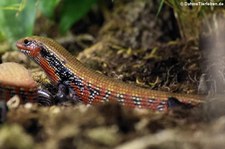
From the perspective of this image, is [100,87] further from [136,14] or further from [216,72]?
[136,14]

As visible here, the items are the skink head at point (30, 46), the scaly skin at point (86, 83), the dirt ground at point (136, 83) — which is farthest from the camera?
the skink head at point (30, 46)

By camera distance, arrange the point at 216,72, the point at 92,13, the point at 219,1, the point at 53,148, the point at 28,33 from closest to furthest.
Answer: the point at 53,148 → the point at 216,72 → the point at 219,1 → the point at 28,33 → the point at 92,13

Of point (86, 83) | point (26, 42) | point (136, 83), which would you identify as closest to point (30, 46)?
point (26, 42)

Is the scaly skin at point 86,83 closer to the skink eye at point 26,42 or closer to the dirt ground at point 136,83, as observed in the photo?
the skink eye at point 26,42

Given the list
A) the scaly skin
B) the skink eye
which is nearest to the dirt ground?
the scaly skin

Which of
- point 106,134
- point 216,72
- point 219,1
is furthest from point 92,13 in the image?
point 106,134

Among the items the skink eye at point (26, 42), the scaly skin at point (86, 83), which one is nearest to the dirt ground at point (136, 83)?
the scaly skin at point (86, 83)

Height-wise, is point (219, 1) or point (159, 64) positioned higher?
point (219, 1)
